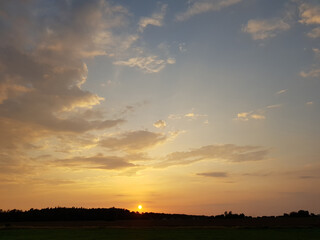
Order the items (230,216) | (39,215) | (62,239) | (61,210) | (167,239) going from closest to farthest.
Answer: (167,239) → (62,239) → (230,216) → (39,215) → (61,210)

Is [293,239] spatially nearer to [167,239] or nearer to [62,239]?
[167,239]

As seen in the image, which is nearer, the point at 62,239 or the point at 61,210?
the point at 62,239

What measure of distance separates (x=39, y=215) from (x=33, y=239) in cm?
12395

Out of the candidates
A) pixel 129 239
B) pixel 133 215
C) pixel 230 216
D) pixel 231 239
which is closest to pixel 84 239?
pixel 129 239

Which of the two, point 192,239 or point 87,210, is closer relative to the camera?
point 192,239

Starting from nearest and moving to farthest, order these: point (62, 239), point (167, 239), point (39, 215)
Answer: point (167, 239), point (62, 239), point (39, 215)

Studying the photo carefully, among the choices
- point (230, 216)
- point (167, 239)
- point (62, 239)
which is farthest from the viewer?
point (230, 216)

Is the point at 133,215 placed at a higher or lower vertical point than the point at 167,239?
higher

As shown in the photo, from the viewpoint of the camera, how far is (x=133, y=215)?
18362 centimetres

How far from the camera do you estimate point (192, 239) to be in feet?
159

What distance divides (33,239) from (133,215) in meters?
136

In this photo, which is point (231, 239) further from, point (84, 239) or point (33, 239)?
point (33, 239)

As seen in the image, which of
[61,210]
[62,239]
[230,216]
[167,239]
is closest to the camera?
[167,239]

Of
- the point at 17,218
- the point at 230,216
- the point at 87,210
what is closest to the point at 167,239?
the point at 230,216
